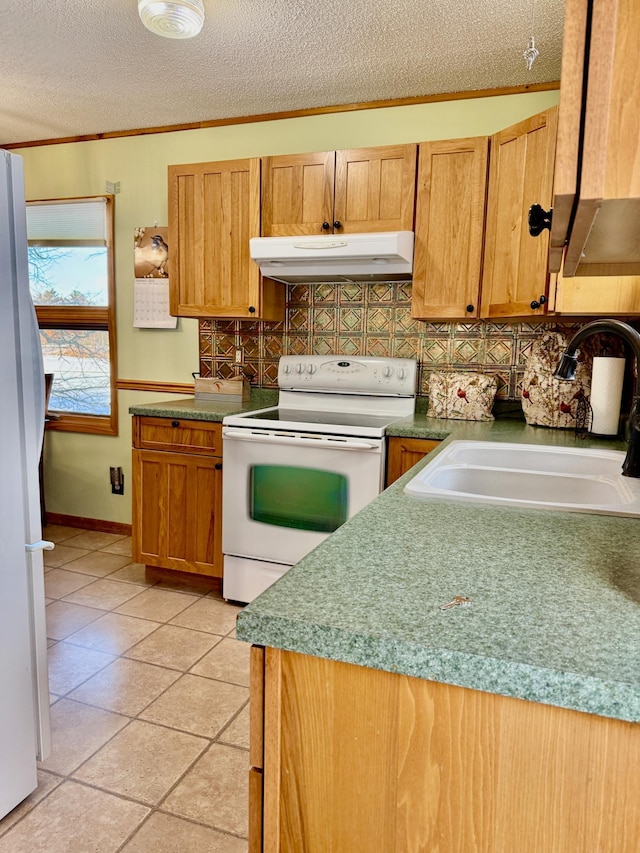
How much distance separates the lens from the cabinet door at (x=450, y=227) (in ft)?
8.70

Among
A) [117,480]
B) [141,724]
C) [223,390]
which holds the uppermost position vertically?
[223,390]

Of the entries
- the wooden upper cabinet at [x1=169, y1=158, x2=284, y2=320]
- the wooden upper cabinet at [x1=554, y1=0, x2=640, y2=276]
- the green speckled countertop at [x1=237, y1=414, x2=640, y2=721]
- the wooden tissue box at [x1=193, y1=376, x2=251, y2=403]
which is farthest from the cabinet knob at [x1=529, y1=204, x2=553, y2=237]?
the wooden tissue box at [x1=193, y1=376, x2=251, y2=403]

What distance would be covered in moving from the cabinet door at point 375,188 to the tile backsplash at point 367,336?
0.42 metres

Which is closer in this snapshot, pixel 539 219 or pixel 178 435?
pixel 539 219

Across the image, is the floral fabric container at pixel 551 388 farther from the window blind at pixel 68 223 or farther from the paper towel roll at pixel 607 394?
the window blind at pixel 68 223

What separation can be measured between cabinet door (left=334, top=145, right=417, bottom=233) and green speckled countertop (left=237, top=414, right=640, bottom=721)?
2006 millimetres

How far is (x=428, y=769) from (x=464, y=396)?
2285mm

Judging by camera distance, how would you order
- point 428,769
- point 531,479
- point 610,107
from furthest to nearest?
point 531,479 → point 428,769 → point 610,107

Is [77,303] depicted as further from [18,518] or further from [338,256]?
[18,518]

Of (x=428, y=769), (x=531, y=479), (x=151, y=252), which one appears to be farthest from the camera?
(x=151, y=252)

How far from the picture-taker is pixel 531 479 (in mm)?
1730

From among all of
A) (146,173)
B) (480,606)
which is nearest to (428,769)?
(480,606)

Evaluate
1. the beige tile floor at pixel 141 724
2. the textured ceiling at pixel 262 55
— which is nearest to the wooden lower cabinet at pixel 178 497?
the beige tile floor at pixel 141 724

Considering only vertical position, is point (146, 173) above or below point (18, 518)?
above
